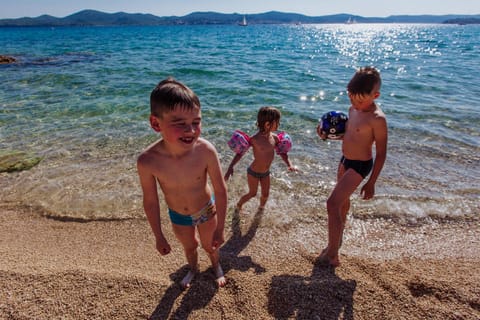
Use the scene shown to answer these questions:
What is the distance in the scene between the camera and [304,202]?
4.60 metres

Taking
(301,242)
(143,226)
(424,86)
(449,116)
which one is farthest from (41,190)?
(424,86)

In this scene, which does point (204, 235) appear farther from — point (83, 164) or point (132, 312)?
point (83, 164)

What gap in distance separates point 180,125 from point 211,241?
1172 mm

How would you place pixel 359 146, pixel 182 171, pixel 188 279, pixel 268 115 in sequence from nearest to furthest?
pixel 182 171 → pixel 188 279 → pixel 359 146 → pixel 268 115

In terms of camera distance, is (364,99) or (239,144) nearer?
(364,99)

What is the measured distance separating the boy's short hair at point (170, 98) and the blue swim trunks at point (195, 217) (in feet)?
3.00

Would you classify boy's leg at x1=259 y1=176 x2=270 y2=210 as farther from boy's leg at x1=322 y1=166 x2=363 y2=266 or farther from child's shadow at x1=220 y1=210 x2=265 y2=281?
boy's leg at x1=322 y1=166 x2=363 y2=266

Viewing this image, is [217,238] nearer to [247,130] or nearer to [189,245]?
[189,245]

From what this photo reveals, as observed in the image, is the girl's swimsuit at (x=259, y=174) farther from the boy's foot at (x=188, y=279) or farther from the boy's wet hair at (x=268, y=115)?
the boy's foot at (x=188, y=279)

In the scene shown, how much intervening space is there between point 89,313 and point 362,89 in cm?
301

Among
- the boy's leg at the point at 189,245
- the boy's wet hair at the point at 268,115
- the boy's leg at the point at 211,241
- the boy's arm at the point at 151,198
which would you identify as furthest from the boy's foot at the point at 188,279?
the boy's wet hair at the point at 268,115

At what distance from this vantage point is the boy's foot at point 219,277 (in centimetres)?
292

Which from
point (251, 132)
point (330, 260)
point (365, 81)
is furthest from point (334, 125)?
point (251, 132)

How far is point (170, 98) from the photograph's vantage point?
84.7 inches
